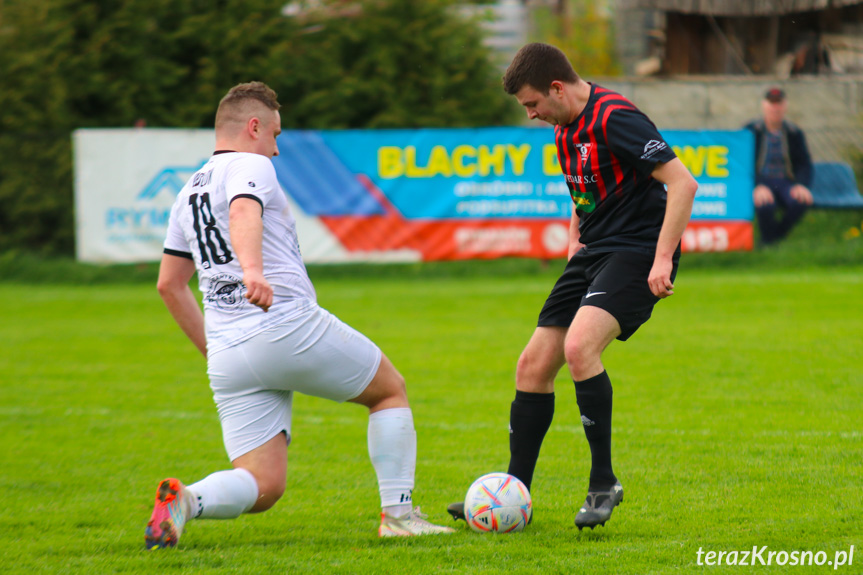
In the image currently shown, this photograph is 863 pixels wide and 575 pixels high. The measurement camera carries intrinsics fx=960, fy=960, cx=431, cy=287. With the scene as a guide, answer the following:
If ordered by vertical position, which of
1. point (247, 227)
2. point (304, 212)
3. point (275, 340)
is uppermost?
point (247, 227)

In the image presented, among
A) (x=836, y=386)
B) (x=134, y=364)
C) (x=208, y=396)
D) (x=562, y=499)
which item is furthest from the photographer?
(x=134, y=364)

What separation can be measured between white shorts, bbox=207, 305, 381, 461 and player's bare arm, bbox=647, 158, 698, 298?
1.21 meters

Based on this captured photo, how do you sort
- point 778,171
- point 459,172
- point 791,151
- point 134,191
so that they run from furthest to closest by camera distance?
point 459,172
point 134,191
point 778,171
point 791,151

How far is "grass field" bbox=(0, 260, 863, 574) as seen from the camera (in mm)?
3844

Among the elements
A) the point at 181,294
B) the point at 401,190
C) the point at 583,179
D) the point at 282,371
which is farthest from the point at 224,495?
the point at 401,190

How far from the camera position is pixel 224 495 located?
379 centimetres

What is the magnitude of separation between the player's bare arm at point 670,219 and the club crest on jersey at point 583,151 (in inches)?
12.5

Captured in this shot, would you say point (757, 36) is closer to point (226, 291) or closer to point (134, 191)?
point (134, 191)

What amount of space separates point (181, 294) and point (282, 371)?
670 mm

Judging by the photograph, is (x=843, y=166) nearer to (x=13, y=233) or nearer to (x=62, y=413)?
(x=62, y=413)

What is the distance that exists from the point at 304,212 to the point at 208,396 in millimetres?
7120

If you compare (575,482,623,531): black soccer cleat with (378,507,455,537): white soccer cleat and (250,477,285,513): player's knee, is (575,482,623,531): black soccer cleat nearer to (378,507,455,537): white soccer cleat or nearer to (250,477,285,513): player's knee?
(378,507,455,537): white soccer cleat

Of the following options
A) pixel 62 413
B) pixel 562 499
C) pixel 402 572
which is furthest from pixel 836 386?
pixel 62 413

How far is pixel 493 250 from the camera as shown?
1448cm
